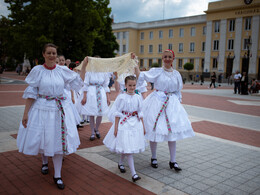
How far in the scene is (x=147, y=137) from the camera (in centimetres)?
422

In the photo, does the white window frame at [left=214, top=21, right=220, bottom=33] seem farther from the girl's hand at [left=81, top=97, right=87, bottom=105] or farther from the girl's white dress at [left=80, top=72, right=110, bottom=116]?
the girl's hand at [left=81, top=97, right=87, bottom=105]

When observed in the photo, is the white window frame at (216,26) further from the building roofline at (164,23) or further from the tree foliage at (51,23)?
the tree foliage at (51,23)

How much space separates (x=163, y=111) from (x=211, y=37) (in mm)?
48286

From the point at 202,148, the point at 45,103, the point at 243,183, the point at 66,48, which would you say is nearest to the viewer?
the point at 45,103

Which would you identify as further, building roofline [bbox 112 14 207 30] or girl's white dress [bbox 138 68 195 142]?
building roofline [bbox 112 14 207 30]

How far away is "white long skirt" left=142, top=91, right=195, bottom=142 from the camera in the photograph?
410 cm

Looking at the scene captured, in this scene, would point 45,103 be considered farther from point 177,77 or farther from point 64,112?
point 177,77

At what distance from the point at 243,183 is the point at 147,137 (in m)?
1.74

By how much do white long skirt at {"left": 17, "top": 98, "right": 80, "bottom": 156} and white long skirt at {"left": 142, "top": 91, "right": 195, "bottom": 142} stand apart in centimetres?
140

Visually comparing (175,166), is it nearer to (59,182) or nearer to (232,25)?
(59,182)

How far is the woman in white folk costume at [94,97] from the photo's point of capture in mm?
5797

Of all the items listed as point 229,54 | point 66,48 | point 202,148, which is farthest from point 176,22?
point 202,148

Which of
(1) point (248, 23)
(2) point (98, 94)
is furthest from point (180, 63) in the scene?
(2) point (98, 94)

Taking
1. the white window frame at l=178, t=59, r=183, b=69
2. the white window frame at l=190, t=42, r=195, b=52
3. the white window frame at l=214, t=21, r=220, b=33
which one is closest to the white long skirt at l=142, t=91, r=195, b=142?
the white window frame at l=214, t=21, r=220, b=33
